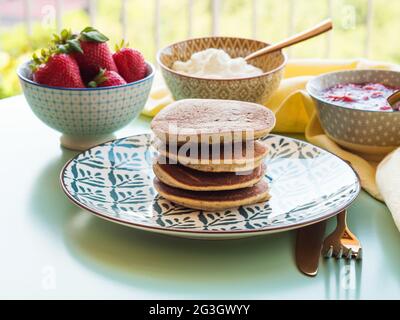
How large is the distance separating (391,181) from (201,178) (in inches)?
11.7

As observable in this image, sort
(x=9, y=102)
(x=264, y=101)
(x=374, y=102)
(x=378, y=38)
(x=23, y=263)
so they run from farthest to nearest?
(x=378, y=38)
(x=9, y=102)
(x=264, y=101)
(x=374, y=102)
(x=23, y=263)

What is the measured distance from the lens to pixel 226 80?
1.28 m

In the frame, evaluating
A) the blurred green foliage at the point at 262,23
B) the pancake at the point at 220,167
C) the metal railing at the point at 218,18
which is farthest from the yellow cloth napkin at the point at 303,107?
the blurred green foliage at the point at 262,23

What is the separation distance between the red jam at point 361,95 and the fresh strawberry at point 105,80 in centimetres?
38

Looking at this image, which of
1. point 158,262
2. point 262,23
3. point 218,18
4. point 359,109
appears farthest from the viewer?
point 262,23

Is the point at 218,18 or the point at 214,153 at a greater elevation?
the point at 214,153

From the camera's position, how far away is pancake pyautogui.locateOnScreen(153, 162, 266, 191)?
A: 96 cm

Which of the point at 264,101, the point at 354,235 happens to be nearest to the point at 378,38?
the point at 264,101

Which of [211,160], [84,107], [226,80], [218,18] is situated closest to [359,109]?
[226,80]

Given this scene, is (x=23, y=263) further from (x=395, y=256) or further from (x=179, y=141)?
(x=395, y=256)

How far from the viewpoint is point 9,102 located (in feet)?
5.05

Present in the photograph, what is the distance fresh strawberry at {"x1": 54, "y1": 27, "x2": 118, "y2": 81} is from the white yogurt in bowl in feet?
0.63

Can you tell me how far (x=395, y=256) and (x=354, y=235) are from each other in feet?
0.22

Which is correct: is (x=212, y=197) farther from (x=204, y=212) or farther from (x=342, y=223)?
(x=342, y=223)
